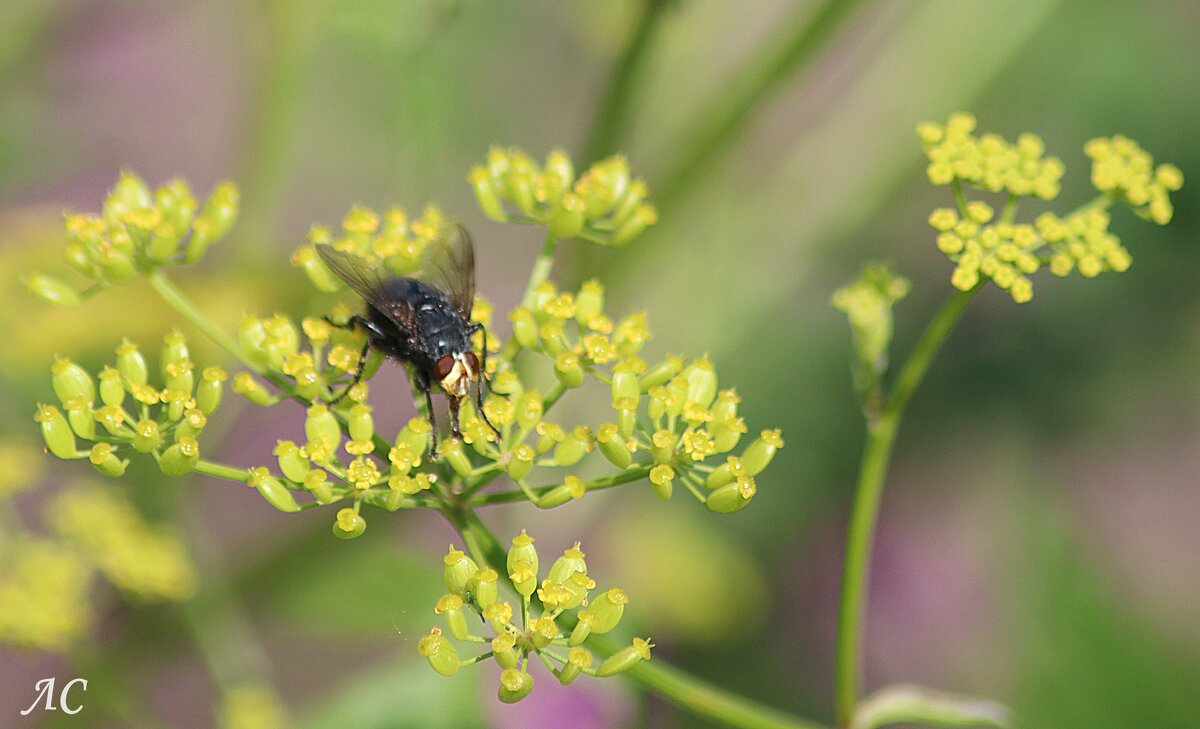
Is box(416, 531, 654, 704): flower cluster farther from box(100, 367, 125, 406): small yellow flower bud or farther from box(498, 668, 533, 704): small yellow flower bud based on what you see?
box(100, 367, 125, 406): small yellow flower bud

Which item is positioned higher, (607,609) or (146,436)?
(607,609)

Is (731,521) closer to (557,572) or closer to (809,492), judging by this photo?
(809,492)

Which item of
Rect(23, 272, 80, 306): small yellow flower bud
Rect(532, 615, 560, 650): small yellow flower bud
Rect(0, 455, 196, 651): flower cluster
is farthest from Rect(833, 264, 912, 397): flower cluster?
Rect(0, 455, 196, 651): flower cluster

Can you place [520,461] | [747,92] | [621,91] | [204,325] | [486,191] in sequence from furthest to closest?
1. [747,92]
2. [621,91]
3. [486,191]
4. [204,325]
5. [520,461]

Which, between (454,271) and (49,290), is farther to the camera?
(454,271)

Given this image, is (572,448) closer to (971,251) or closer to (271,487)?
(271,487)

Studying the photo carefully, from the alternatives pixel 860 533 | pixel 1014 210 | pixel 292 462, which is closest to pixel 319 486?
pixel 292 462

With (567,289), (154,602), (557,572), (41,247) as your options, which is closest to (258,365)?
(557,572)
